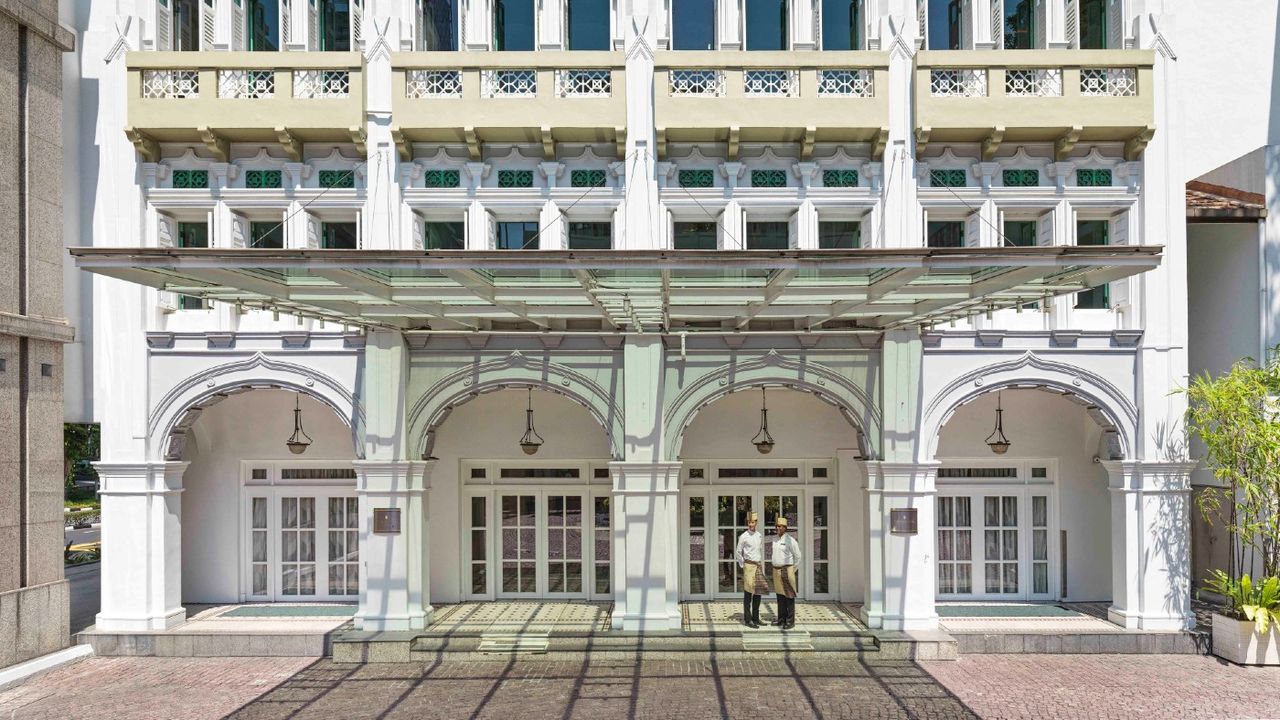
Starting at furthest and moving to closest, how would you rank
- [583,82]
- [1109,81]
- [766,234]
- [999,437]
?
1. [999,437]
2. [766,234]
3. [583,82]
4. [1109,81]

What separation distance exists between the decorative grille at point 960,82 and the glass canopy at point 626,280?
3177mm

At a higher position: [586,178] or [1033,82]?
[1033,82]

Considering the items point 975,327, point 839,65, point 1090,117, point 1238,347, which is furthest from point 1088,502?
point 839,65

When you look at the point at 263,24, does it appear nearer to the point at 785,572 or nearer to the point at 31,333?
the point at 31,333

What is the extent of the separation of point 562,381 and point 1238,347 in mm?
9784

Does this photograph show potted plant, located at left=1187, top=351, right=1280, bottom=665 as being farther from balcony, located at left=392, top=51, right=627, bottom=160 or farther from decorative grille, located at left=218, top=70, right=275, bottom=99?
decorative grille, located at left=218, top=70, right=275, bottom=99

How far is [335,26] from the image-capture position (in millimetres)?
12727

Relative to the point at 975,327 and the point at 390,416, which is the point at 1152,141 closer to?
the point at 975,327

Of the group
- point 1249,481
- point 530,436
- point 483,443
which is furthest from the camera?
point 483,443

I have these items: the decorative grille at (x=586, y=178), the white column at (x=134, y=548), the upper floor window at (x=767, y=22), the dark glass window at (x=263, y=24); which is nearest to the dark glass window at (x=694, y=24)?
the upper floor window at (x=767, y=22)

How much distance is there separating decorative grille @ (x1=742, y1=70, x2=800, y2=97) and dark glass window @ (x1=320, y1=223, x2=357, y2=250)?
5.85m

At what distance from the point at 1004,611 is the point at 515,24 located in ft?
36.4

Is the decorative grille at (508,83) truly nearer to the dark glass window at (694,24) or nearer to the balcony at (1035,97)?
the dark glass window at (694,24)

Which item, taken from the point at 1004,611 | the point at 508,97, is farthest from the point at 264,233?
the point at 1004,611
